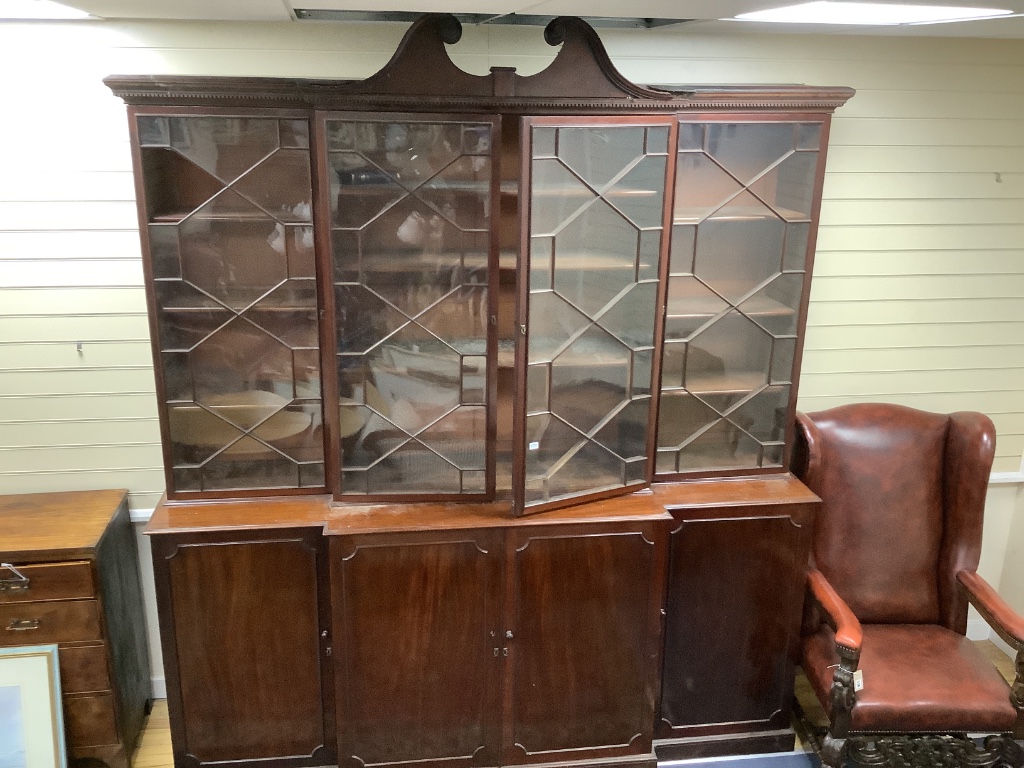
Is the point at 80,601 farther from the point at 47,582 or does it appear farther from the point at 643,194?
the point at 643,194

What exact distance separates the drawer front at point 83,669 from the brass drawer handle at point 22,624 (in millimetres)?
114

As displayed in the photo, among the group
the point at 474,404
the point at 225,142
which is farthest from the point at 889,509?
the point at 225,142

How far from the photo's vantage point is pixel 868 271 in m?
3.16

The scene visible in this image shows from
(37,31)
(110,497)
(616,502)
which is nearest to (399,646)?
(616,502)

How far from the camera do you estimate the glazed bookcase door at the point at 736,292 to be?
2.74 metres

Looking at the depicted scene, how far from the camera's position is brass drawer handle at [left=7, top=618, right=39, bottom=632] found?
273cm

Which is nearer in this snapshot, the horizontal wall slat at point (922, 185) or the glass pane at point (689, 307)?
the glass pane at point (689, 307)

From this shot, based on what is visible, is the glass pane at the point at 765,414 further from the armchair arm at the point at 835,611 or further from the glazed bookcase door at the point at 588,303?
Answer: the armchair arm at the point at 835,611

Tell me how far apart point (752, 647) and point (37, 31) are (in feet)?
10.2

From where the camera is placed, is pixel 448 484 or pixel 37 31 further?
pixel 448 484

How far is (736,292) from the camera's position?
9.42 ft

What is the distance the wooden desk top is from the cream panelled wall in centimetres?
8

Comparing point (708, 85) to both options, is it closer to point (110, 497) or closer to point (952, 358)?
point (952, 358)

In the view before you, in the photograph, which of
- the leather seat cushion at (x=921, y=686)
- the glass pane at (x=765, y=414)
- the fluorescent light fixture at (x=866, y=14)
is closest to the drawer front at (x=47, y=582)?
the glass pane at (x=765, y=414)
